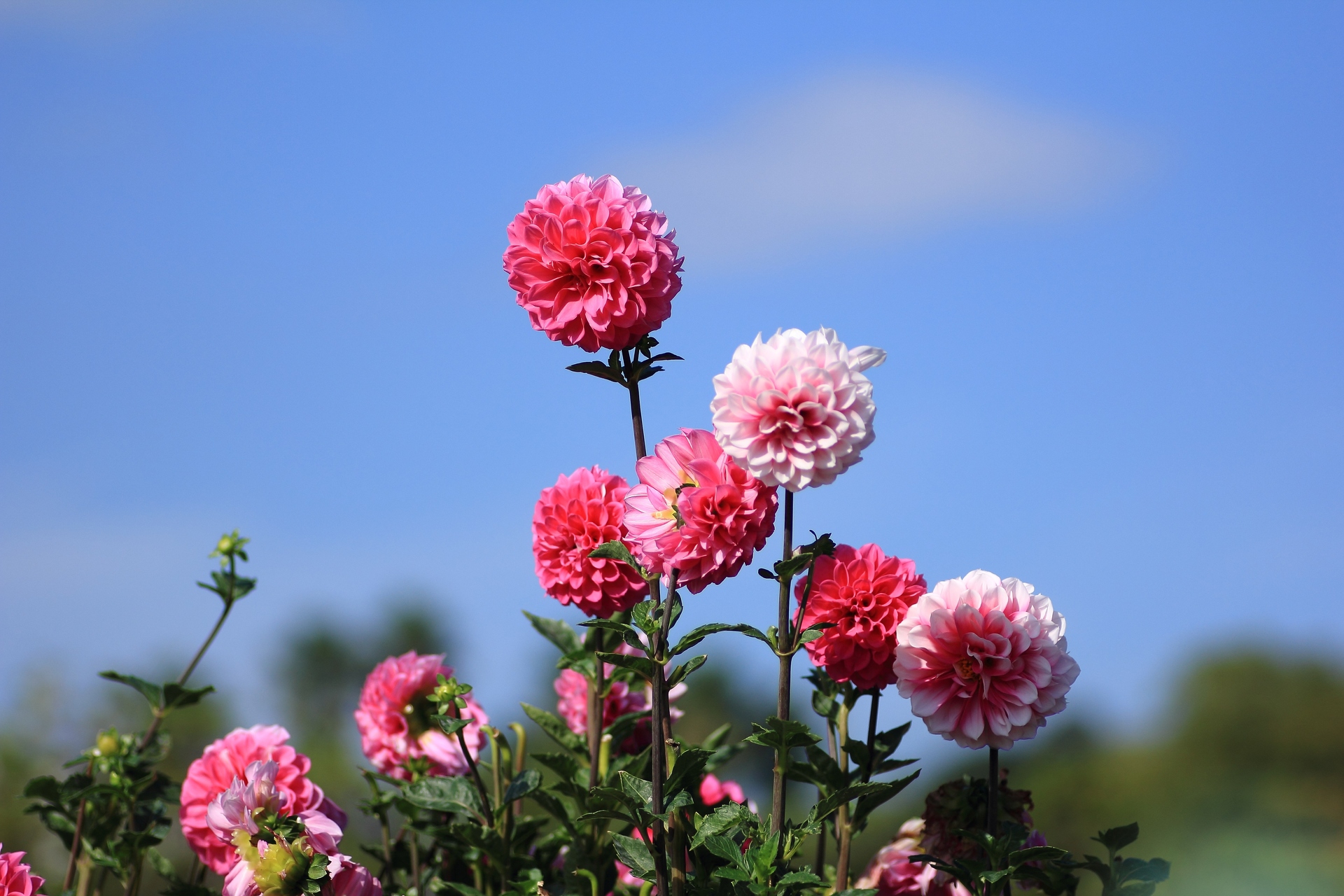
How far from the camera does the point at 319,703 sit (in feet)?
177

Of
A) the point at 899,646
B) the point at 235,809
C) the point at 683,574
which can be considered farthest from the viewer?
the point at 235,809

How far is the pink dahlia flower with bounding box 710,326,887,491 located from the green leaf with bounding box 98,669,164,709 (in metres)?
1.52

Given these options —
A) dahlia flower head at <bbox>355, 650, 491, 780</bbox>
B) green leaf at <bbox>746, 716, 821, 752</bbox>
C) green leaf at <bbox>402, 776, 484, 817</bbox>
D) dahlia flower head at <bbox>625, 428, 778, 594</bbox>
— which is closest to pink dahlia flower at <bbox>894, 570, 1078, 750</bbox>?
green leaf at <bbox>746, 716, 821, 752</bbox>

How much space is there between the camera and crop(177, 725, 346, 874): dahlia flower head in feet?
6.95

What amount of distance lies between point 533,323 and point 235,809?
0.92 meters

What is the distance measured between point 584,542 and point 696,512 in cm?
47

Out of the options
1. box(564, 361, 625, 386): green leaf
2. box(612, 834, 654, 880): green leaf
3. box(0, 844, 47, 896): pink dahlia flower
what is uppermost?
box(564, 361, 625, 386): green leaf

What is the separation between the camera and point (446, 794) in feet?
6.89

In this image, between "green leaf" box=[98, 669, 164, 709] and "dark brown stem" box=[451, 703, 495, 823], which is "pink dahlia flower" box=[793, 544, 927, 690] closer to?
"dark brown stem" box=[451, 703, 495, 823]

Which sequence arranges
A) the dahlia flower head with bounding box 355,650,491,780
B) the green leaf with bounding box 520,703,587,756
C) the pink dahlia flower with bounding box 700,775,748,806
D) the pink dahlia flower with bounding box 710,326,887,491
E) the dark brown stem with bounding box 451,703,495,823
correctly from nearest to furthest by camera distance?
the pink dahlia flower with bounding box 710,326,887,491 < the dark brown stem with bounding box 451,703,495,823 < the green leaf with bounding box 520,703,587,756 < the dahlia flower head with bounding box 355,650,491,780 < the pink dahlia flower with bounding box 700,775,748,806

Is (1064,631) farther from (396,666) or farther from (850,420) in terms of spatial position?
(396,666)

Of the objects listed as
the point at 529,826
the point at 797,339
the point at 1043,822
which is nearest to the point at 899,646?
the point at 797,339

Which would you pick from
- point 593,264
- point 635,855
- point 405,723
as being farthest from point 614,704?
point 593,264

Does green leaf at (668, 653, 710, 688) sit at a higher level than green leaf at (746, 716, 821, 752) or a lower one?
higher
